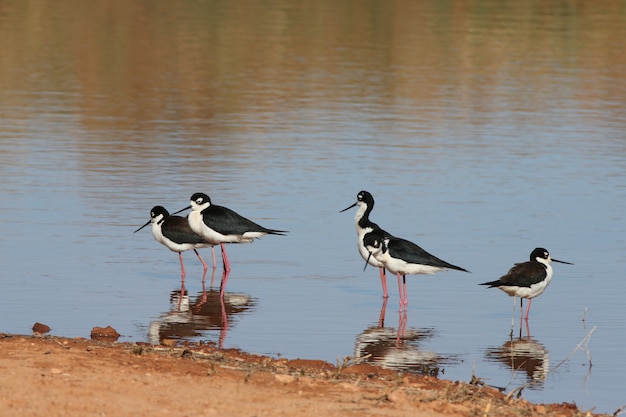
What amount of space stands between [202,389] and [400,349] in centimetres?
357

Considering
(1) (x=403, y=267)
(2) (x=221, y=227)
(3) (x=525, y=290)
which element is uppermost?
(2) (x=221, y=227)

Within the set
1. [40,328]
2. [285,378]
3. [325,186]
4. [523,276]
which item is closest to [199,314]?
[40,328]

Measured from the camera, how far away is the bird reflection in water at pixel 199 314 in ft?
39.1

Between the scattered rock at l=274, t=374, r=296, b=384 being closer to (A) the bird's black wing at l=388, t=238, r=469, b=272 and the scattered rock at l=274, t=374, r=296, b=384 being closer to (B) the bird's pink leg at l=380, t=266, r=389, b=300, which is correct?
(A) the bird's black wing at l=388, t=238, r=469, b=272

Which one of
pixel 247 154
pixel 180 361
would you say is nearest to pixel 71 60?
pixel 247 154

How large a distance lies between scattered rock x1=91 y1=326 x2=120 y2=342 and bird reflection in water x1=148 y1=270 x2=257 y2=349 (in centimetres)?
36

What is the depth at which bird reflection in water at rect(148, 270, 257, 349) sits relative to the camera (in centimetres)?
1193

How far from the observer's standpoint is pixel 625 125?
27.9 m

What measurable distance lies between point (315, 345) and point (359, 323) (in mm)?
1142

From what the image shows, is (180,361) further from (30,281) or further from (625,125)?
(625,125)

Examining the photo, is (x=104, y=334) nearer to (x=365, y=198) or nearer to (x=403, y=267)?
(x=403, y=267)

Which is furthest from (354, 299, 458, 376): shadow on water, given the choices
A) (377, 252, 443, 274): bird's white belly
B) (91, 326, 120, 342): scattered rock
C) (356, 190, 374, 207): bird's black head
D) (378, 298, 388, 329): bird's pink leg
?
(356, 190, 374, 207): bird's black head

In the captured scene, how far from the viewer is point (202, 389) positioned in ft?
27.7

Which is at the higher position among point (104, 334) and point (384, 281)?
point (384, 281)
